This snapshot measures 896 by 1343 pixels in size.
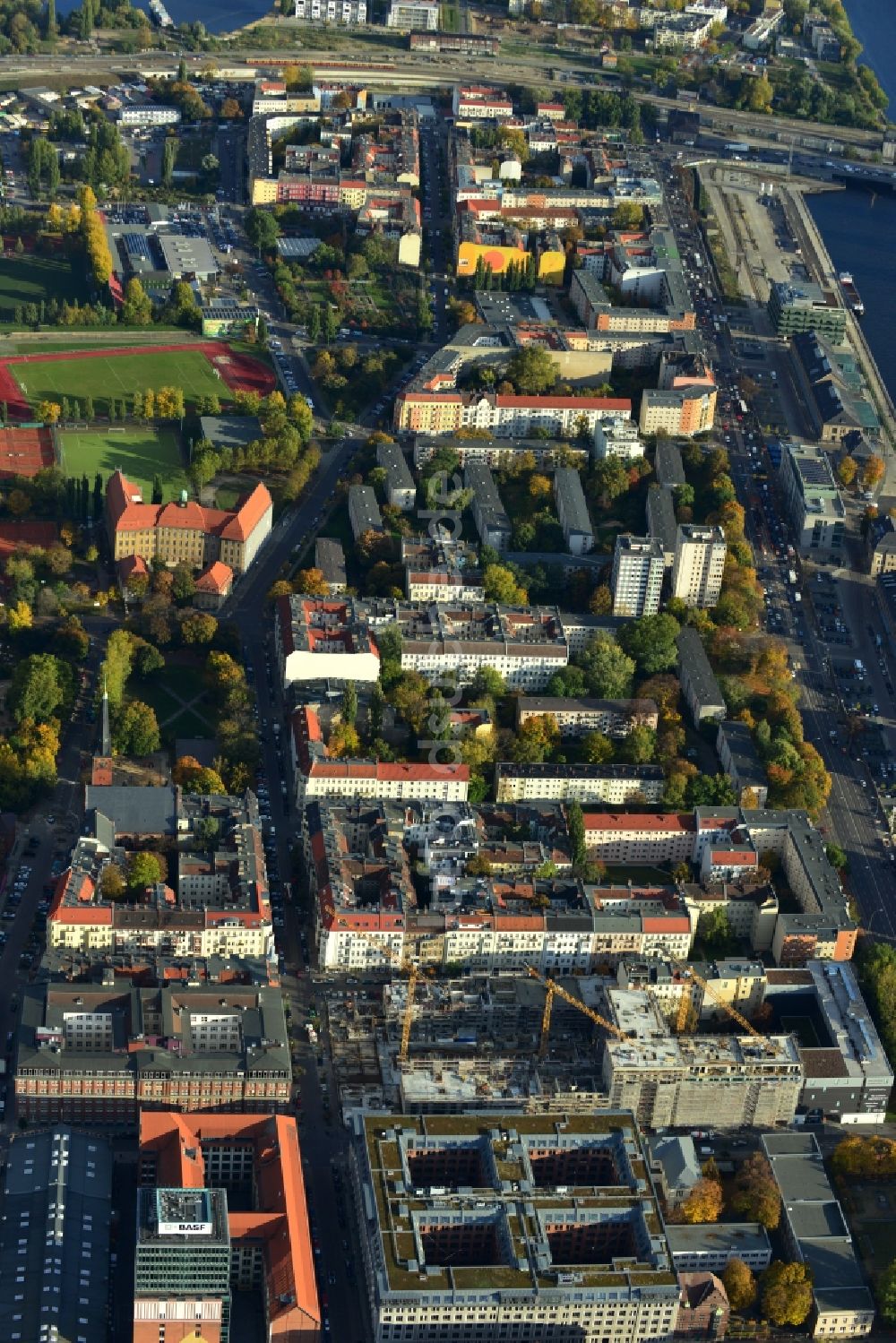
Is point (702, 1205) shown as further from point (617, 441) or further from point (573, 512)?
point (617, 441)

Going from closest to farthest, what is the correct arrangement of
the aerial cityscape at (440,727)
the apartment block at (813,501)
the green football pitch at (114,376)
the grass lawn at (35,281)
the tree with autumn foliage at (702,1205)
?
the aerial cityscape at (440,727)
the tree with autumn foliage at (702,1205)
the apartment block at (813,501)
the green football pitch at (114,376)
the grass lawn at (35,281)

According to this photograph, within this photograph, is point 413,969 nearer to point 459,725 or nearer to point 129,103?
point 459,725

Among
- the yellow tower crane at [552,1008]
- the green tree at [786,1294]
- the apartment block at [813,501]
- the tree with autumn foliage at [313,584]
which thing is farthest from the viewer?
the apartment block at [813,501]

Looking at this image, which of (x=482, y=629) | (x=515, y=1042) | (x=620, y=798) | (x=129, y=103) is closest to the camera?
(x=515, y=1042)

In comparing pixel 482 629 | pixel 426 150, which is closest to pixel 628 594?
pixel 482 629

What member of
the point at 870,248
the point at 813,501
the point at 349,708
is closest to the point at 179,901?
the point at 349,708

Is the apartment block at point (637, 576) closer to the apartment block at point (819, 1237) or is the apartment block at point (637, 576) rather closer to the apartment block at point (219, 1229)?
the apartment block at point (819, 1237)

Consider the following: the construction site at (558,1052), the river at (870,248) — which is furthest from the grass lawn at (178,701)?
the river at (870,248)
